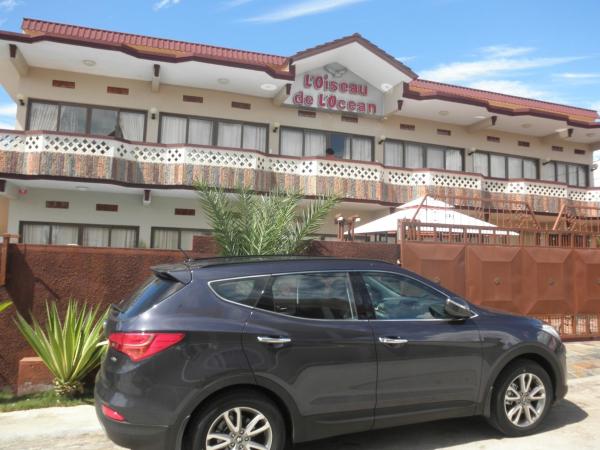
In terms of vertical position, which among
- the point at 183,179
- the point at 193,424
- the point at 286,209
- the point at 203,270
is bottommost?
the point at 193,424

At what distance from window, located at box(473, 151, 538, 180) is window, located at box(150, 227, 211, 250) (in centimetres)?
1141

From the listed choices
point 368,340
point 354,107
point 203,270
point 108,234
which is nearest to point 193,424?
point 203,270

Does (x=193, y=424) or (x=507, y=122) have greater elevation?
(x=507, y=122)

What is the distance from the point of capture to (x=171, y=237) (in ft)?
50.2

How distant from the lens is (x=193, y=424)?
345 centimetres

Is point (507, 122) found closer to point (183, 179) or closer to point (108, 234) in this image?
point (183, 179)

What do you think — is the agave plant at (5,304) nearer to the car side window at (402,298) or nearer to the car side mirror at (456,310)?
the car side window at (402,298)

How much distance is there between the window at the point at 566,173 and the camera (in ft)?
67.1

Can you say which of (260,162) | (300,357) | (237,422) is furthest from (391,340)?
(260,162)

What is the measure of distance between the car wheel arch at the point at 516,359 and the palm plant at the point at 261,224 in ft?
13.1

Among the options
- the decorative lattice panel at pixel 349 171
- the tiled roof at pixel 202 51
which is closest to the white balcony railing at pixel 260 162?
the decorative lattice panel at pixel 349 171

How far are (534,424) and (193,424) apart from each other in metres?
3.28

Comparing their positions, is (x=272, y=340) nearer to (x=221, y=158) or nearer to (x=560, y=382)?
(x=560, y=382)

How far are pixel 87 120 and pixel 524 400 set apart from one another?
47.4 ft
